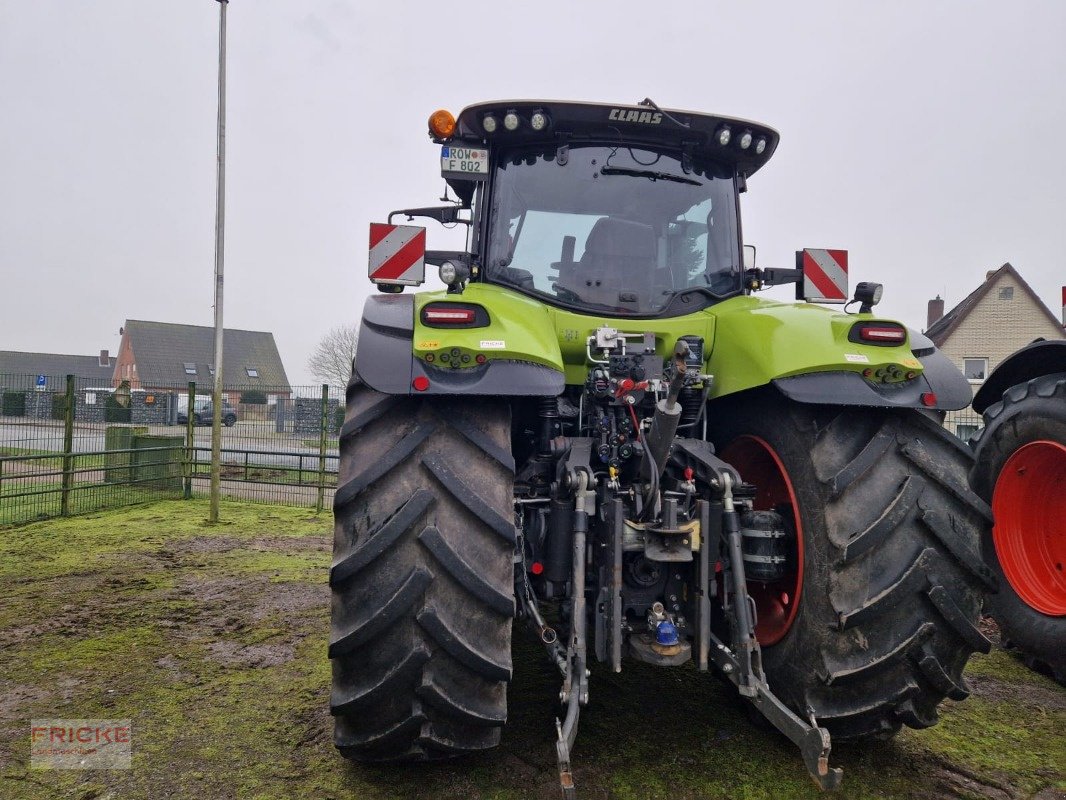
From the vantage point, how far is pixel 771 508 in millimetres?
2877

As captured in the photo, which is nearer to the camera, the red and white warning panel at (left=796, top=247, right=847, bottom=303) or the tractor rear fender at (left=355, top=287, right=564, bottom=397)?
the tractor rear fender at (left=355, top=287, right=564, bottom=397)

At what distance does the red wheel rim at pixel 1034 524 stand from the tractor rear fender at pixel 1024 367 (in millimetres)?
445

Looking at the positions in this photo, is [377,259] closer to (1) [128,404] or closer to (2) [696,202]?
(2) [696,202]

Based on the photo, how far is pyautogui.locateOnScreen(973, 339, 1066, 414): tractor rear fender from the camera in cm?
380

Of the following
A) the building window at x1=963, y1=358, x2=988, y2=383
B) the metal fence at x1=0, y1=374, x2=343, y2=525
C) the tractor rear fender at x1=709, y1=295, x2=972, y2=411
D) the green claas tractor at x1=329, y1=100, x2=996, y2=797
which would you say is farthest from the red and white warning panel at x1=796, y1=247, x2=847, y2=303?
the building window at x1=963, y1=358, x2=988, y2=383

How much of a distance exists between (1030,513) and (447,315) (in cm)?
344

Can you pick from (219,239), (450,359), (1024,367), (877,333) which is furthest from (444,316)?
(219,239)

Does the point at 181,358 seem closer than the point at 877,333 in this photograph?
No

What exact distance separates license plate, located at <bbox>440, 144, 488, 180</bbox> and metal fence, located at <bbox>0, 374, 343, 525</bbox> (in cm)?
688

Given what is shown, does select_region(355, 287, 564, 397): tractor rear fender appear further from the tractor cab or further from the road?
the road

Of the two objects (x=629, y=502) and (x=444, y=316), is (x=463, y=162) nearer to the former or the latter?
(x=444, y=316)

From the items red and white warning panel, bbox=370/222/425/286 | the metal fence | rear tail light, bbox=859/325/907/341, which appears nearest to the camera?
rear tail light, bbox=859/325/907/341

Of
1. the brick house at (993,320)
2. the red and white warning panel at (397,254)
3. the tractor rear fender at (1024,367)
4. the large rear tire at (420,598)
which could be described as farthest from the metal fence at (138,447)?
the brick house at (993,320)

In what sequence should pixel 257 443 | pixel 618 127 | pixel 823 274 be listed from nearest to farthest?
pixel 618 127 < pixel 823 274 < pixel 257 443
